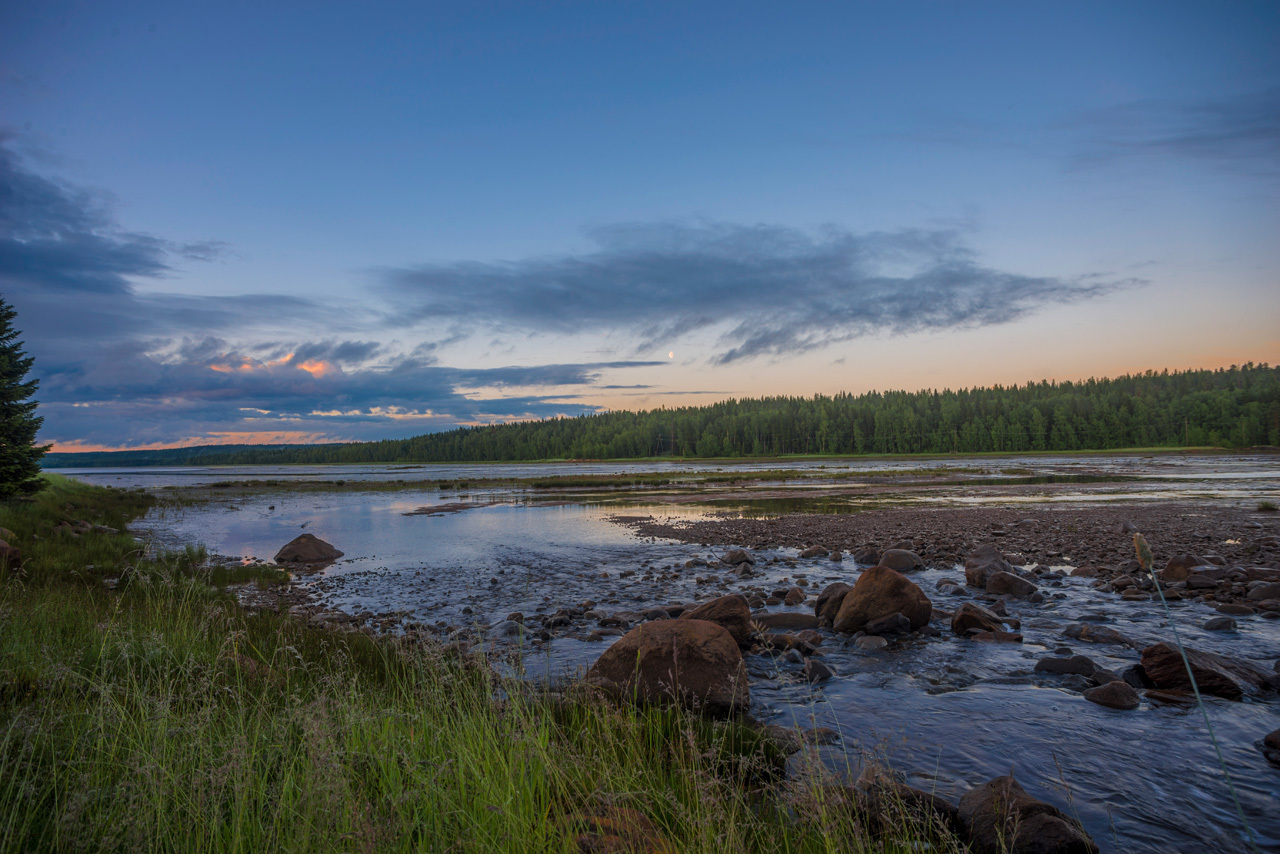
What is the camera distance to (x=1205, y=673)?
8.39 m

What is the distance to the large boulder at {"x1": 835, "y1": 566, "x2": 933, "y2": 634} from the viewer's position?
11922 millimetres

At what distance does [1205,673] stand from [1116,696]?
143 cm

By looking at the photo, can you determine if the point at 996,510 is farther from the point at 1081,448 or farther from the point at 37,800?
the point at 1081,448

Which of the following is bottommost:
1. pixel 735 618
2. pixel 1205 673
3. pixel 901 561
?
pixel 901 561

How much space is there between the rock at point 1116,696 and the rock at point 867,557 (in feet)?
35.3

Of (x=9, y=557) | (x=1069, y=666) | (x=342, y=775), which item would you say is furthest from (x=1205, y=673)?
(x=9, y=557)

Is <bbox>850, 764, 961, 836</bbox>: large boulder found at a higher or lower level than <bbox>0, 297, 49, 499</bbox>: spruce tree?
lower

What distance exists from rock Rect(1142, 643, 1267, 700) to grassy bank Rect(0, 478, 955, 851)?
5885mm

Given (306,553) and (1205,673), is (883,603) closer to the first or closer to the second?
(1205,673)

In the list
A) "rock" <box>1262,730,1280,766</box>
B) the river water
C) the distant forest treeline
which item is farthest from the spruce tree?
the distant forest treeline

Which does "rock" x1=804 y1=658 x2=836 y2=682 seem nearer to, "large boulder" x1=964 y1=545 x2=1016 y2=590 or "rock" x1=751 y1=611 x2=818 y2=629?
"rock" x1=751 y1=611 x2=818 y2=629

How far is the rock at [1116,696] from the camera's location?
817 cm

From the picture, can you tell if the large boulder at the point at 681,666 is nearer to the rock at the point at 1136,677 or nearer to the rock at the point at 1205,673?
the rock at the point at 1136,677

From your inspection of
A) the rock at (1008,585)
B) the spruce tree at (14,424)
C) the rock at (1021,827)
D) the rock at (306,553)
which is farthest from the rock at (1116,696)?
the spruce tree at (14,424)
